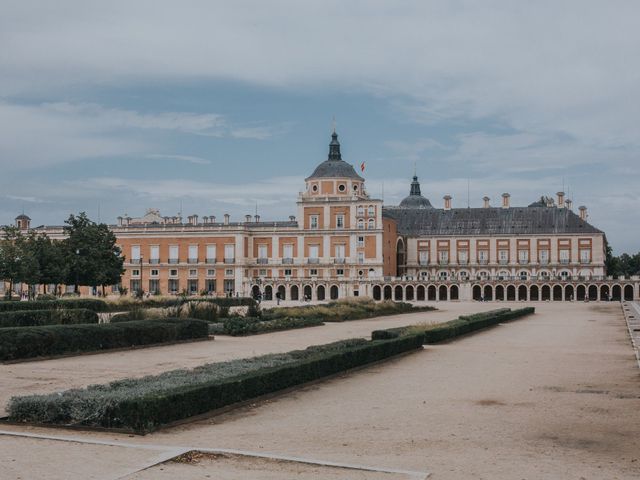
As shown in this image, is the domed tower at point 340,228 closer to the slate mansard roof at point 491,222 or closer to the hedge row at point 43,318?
the slate mansard roof at point 491,222

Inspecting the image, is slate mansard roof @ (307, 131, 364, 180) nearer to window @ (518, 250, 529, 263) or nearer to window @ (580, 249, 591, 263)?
window @ (518, 250, 529, 263)

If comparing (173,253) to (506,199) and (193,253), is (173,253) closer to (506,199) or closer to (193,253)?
(193,253)

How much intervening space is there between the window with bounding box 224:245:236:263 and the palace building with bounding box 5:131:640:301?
4.9 inches

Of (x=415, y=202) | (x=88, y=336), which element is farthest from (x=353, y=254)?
(x=88, y=336)

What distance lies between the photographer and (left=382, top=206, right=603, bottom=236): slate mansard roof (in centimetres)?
9525

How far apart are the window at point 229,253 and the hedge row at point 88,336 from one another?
64591mm

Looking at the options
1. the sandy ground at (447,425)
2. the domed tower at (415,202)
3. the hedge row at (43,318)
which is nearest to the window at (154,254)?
the domed tower at (415,202)

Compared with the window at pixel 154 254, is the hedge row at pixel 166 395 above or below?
below

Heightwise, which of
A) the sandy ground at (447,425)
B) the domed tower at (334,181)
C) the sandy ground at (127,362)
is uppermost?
the domed tower at (334,181)

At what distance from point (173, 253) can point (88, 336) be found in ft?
237

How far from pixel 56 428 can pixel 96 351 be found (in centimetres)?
1157

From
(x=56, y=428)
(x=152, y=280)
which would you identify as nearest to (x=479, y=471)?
(x=56, y=428)

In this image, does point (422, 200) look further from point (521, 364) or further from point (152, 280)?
point (521, 364)

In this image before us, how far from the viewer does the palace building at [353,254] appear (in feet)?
296
